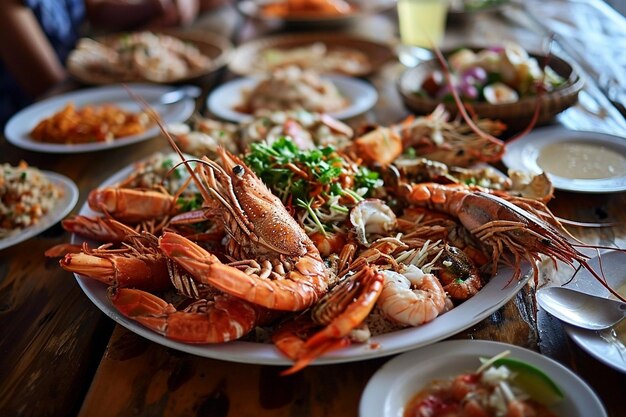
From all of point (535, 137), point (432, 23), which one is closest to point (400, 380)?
point (535, 137)

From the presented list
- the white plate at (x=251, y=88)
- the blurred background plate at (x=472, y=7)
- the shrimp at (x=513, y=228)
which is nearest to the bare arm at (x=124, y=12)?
the white plate at (x=251, y=88)

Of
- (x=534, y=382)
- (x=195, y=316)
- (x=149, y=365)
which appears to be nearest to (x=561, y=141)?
(x=534, y=382)

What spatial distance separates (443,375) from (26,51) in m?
3.72

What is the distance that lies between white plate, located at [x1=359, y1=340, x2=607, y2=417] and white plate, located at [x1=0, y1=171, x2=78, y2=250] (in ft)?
4.66

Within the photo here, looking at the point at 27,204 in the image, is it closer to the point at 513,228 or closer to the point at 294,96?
the point at 294,96

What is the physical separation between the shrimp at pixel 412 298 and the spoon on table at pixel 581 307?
272mm

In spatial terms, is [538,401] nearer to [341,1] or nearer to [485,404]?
[485,404]

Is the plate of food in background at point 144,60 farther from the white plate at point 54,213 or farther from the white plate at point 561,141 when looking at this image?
the white plate at point 561,141

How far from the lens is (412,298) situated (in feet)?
4.65

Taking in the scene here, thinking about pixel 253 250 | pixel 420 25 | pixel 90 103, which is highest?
pixel 253 250

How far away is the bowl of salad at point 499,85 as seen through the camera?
2.52 metres

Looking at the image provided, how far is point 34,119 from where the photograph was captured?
306 cm

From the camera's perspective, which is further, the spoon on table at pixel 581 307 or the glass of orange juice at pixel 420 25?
the glass of orange juice at pixel 420 25

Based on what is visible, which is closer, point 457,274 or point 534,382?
point 534,382
